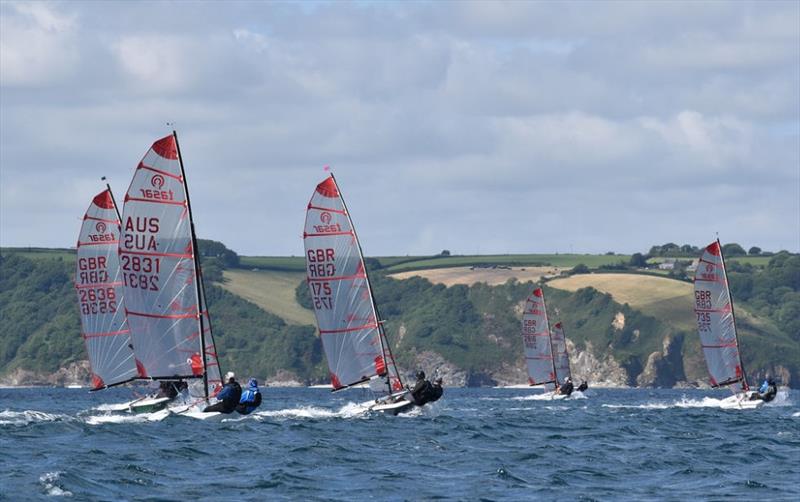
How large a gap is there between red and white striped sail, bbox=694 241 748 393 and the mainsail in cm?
3611

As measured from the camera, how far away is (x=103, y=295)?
240ft

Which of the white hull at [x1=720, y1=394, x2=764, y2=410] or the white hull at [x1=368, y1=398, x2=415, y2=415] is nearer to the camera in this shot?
the white hull at [x1=368, y1=398, x2=415, y2=415]

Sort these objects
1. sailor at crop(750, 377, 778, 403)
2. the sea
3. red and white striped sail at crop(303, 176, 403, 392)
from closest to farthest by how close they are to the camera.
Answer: the sea, red and white striped sail at crop(303, 176, 403, 392), sailor at crop(750, 377, 778, 403)

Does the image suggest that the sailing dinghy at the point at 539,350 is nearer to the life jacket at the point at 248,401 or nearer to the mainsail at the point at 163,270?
the life jacket at the point at 248,401

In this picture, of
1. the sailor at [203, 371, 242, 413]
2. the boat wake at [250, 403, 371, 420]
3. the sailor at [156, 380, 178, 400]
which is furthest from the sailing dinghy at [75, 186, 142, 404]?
the sailor at [203, 371, 242, 413]

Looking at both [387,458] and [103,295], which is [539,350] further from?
[387,458]

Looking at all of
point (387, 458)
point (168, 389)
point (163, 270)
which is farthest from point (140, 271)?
point (387, 458)

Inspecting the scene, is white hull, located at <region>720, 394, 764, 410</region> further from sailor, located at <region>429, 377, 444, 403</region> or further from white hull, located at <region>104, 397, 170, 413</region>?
white hull, located at <region>104, 397, 170, 413</region>

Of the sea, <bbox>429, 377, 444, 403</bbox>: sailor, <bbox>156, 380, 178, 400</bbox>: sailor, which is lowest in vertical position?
the sea

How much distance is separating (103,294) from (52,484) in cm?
3336

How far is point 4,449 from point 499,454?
14937 mm

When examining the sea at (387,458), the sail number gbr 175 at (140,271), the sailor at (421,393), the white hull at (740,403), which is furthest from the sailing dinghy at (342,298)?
the white hull at (740,403)

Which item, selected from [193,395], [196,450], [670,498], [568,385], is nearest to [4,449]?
[196,450]

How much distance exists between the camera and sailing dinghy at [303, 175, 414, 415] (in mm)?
67812
